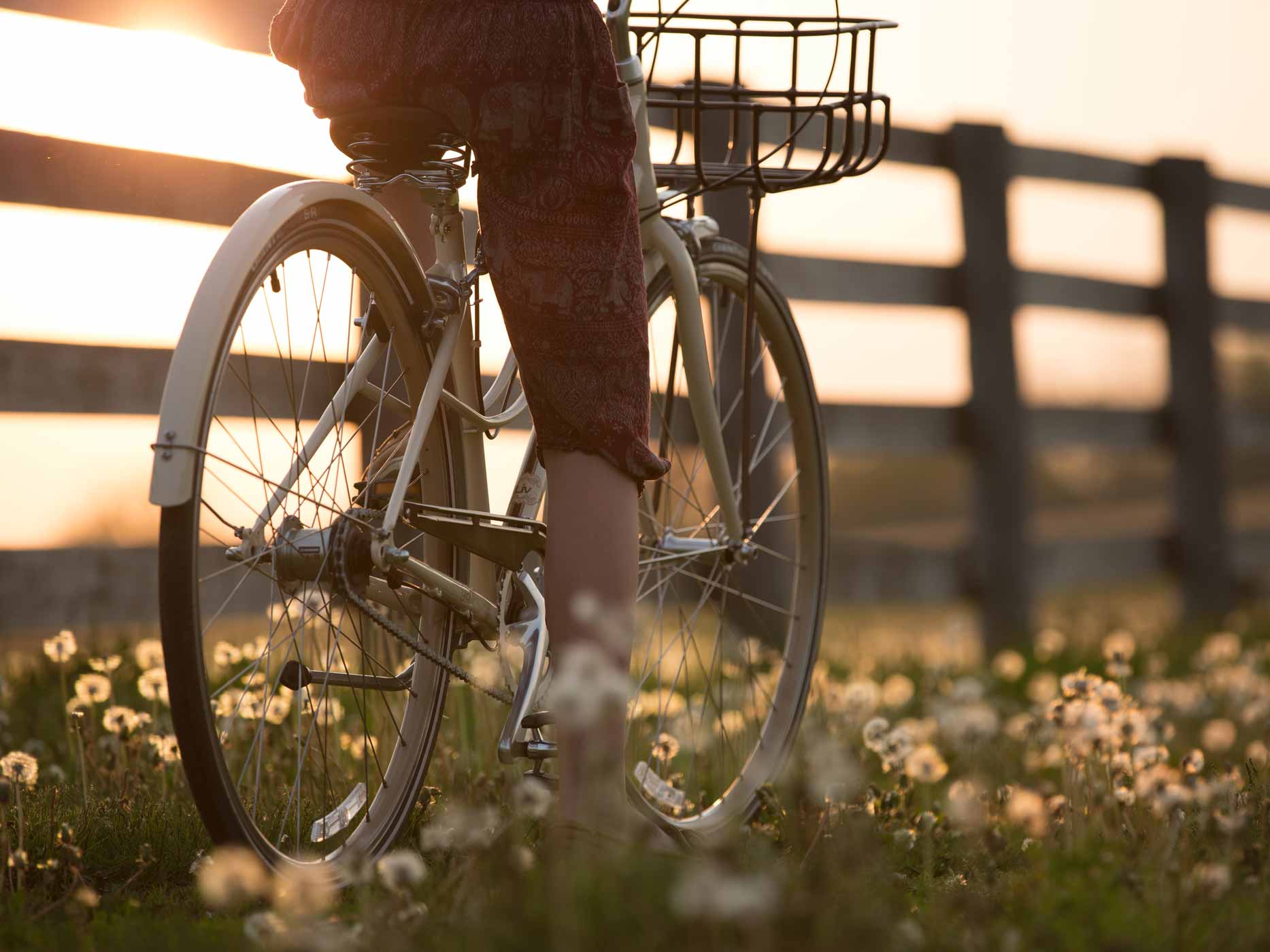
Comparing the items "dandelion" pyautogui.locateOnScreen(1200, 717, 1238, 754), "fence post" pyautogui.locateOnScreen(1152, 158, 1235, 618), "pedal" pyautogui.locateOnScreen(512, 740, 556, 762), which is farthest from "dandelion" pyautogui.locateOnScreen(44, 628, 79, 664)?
"fence post" pyautogui.locateOnScreen(1152, 158, 1235, 618)

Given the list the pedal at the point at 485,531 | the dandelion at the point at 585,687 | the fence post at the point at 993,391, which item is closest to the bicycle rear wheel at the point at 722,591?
the pedal at the point at 485,531

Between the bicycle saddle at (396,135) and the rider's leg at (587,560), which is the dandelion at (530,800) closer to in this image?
the rider's leg at (587,560)

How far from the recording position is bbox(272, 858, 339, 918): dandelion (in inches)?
36.7

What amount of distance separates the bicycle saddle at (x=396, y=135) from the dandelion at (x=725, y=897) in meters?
0.96

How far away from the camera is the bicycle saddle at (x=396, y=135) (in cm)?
145

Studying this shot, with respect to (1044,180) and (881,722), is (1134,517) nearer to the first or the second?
(1044,180)

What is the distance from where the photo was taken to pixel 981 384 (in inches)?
190

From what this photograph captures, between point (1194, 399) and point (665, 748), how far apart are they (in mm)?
4459

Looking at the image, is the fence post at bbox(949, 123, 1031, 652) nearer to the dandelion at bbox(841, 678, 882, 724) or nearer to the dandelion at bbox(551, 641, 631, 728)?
the dandelion at bbox(841, 678, 882, 724)

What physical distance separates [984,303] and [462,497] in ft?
11.6

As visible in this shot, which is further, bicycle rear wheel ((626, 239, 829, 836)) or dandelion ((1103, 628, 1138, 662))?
dandelion ((1103, 628, 1138, 662))

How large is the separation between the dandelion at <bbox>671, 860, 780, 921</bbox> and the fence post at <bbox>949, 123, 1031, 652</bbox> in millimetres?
4250

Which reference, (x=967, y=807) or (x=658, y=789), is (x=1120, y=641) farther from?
(x=967, y=807)

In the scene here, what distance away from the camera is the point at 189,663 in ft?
4.07
